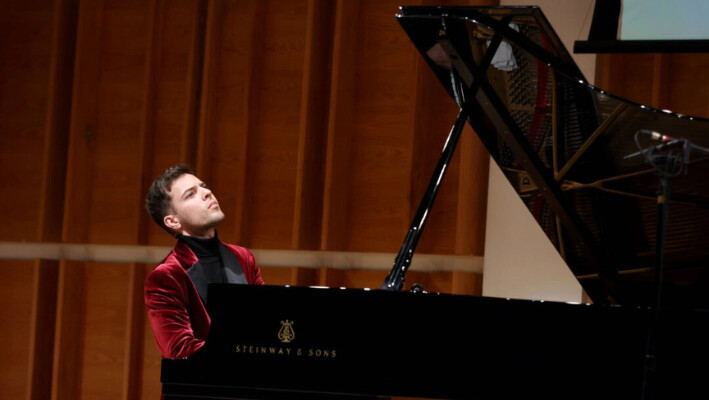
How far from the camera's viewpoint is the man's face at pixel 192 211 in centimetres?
260

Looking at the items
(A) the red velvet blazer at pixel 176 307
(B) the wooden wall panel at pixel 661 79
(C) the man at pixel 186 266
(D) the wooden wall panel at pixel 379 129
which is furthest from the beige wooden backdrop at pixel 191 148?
(A) the red velvet blazer at pixel 176 307

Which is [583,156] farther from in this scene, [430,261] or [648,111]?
[430,261]

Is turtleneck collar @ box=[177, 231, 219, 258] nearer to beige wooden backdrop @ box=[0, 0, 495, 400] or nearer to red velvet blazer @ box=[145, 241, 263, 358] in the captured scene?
red velvet blazer @ box=[145, 241, 263, 358]

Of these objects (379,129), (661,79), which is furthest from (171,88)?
(661,79)

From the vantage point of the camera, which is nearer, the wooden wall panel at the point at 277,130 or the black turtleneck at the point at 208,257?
the black turtleneck at the point at 208,257

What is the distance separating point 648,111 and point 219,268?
1402 millimetres

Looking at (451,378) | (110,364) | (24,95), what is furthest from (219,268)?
(24,95)

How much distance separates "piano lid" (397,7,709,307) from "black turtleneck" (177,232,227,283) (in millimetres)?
955

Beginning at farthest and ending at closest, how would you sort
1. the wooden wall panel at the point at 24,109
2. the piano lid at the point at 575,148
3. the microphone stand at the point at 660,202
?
the wooden wall panel at the point at 24,109, the piano lid at the point at 575,148, the microphone stand at the point at 660,202

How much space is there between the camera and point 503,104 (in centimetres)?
213

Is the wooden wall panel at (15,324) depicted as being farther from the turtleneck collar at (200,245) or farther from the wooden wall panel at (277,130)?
the turtleneck collar at (200,245)

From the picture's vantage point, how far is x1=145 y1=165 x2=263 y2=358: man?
2.33m

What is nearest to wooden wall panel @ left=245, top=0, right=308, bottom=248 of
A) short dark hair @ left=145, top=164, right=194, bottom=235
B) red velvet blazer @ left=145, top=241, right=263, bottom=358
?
short dark hair @ left=145, top=164, right=194, bottom=235

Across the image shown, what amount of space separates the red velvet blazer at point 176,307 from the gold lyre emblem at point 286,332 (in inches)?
19.9
